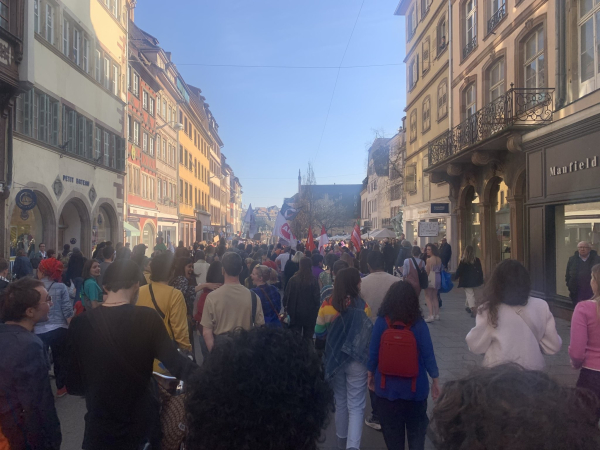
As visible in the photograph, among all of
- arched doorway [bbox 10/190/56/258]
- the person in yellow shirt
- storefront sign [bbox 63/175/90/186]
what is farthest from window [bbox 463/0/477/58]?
the person in yellow shirt

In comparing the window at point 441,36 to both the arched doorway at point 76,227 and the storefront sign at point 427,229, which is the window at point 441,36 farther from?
the arched doorway at point 76,227

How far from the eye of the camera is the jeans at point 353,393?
15.4 ft

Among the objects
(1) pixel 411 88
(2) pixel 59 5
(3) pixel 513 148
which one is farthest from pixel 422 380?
(1) pixel 411 88

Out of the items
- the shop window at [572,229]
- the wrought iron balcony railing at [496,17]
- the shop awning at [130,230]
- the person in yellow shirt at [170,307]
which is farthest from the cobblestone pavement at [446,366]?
the shop awning at [130,230]

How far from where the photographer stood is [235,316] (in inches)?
195

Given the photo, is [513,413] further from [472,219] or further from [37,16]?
[37,16]

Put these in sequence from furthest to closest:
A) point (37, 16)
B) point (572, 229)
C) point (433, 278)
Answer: point (37, 16), point (572, 229), point (433, 278)

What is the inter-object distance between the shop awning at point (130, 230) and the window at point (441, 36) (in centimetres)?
1803

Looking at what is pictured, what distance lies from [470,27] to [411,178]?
34.9 feet

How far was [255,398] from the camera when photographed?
187 cm

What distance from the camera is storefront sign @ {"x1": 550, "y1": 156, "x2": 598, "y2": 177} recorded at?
10805 millimetres

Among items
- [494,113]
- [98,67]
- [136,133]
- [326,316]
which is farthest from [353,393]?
[136,133]

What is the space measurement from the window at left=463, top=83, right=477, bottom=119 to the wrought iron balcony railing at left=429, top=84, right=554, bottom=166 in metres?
1.60

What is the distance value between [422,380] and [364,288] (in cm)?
229
